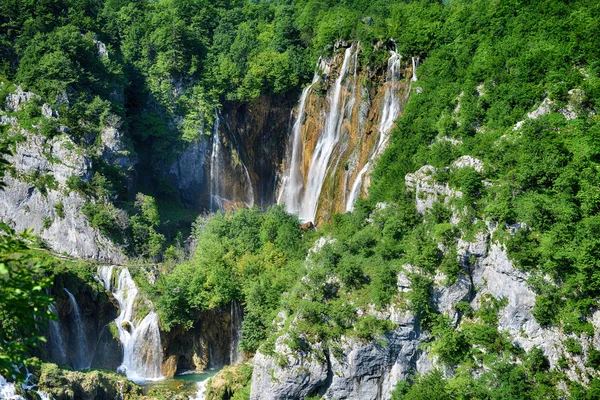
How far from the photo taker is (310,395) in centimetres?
2916

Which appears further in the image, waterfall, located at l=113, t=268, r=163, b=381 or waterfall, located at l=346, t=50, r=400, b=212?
waterfall, located at l=346, t=50, r=400, b=212

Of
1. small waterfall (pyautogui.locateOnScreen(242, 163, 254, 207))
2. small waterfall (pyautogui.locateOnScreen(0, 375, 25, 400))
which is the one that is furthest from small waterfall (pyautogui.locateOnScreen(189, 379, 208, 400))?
small waterfall (pyautogui.locateOnScreen(242, 163, 254, 207))

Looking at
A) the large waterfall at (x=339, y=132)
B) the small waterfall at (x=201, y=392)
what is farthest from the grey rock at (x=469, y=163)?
the small waterfall at (x=201, y=392)

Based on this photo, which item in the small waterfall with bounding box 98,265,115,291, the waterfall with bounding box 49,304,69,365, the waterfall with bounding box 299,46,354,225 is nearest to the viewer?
the waterfall with bounding box 49,304,69,365

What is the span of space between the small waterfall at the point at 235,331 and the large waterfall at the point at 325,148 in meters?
10.4

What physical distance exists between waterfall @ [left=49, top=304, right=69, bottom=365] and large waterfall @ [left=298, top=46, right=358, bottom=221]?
→ 1812 cm

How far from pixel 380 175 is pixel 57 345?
20.2 m

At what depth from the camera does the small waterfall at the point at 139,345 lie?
118 feet

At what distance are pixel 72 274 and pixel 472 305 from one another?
2248 cm

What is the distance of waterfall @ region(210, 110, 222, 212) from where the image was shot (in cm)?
5228

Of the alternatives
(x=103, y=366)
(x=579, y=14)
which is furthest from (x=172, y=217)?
(x=579, y=14)

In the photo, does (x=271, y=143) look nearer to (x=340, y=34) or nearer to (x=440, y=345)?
(x=340, y=34)

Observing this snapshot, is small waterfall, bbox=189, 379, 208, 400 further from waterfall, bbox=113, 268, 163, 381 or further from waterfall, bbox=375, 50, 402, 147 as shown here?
waterfall, bbox=375, 50, 402, 147

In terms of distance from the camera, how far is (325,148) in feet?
150
